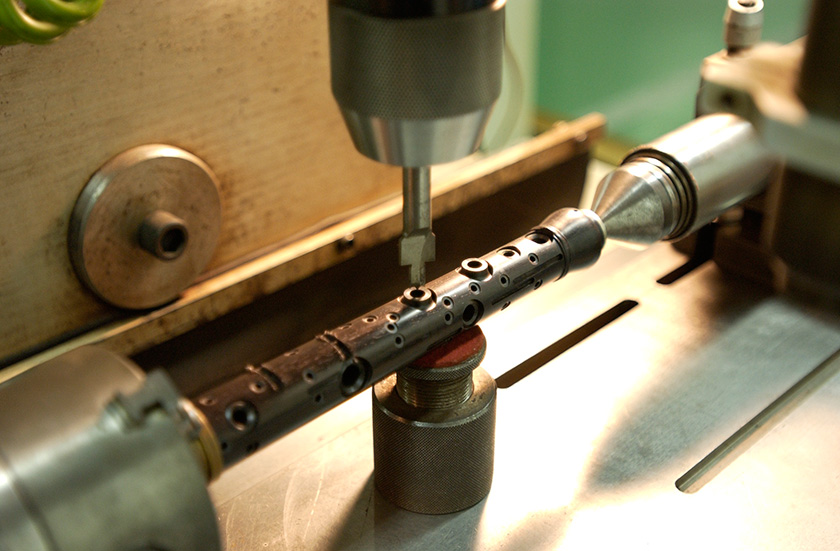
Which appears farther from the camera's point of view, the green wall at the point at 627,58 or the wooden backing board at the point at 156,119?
the green wall at the point at 627,58

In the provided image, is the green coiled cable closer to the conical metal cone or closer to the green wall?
the conical metal cone

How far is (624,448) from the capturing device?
68 centimetres

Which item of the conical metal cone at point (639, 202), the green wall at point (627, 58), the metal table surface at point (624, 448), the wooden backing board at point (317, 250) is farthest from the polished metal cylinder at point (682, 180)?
the green wall at point (627, 58)

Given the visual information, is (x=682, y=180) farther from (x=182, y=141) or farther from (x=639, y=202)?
(x=182, y=141)

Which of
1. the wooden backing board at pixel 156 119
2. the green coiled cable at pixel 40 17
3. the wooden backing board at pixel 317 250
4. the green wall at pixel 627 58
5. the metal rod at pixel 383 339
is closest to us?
the metal rod at pixel 383 339

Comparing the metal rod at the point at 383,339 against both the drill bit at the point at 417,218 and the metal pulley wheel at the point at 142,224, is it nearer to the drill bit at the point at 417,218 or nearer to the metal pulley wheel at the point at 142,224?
the drill bit at the point at 417,218

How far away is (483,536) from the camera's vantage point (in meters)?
0.60

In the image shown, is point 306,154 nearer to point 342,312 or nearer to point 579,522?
point 342,312

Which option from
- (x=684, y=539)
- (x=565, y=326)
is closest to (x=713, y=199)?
(x=565, y=326)

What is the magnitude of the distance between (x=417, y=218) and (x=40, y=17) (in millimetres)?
332

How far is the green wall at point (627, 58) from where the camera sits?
4.73ft

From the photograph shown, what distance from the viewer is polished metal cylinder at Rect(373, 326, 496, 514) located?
0.57 meters

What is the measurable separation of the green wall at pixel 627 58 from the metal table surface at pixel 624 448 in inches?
28.4

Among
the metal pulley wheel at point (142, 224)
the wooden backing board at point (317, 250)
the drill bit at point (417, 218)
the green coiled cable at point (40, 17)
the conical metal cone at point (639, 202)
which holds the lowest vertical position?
the wooden backing board at point (317, 250)
